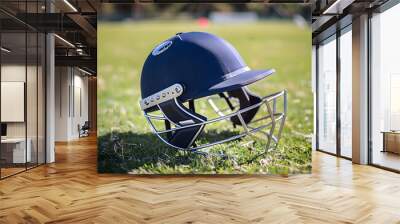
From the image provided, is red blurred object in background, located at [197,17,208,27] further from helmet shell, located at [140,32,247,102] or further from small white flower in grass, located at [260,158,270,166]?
Result: small white flower in grass, located at [260,158,270,166]

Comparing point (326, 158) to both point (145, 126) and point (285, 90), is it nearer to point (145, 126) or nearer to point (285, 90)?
point (285, 90)

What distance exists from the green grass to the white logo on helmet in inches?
4.5

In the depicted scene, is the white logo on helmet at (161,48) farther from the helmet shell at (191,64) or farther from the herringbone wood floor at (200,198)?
the herringbone wood floor at (200,198)

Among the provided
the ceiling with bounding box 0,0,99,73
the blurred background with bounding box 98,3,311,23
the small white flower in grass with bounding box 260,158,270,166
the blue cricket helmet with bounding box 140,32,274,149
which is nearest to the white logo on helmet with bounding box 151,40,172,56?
the blue cricket helmet with bounding box 140,32,274,149

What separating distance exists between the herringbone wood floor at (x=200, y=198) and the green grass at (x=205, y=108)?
0.21 meters

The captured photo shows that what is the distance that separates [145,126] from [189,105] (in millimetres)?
689

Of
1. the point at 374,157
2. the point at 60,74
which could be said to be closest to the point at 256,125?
the point at 374,157

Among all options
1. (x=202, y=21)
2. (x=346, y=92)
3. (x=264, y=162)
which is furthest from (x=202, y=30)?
(x=346, y=92)

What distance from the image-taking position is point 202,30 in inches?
219

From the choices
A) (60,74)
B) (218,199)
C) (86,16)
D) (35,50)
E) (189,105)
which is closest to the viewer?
(218,199)

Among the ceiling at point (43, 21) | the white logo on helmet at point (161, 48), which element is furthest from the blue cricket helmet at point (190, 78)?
the ceiling at point (43, 21)

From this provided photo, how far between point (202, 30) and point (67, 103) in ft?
27.7

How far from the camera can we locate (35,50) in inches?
249

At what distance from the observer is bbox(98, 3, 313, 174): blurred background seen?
553cm
